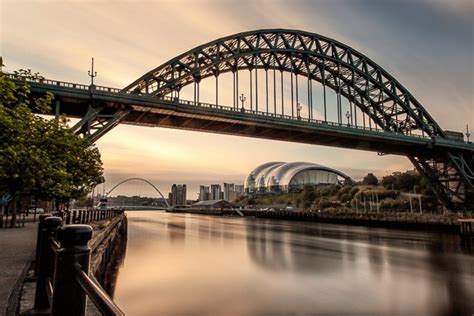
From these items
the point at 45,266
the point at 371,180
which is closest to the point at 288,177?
the point at 371,180

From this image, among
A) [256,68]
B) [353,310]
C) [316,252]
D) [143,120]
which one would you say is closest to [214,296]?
[353,310]

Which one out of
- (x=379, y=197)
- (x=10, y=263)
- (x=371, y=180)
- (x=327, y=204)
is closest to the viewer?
(x=10, y=263)

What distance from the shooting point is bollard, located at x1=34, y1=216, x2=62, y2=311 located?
12.2 feet

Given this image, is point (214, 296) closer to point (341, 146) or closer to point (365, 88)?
point (341, 146)

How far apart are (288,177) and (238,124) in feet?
298

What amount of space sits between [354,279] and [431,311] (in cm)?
481

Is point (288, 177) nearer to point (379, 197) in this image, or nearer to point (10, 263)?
point (379, 197)

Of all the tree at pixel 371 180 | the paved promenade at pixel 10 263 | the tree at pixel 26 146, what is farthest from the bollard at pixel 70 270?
the tree at pixel 371 180

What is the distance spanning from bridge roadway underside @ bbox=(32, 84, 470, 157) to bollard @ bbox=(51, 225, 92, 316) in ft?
90.7

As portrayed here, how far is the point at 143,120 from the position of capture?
121 ft

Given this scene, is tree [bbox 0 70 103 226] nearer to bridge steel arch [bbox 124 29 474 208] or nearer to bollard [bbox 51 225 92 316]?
Answer: bollard [bbox 51 225 92 316]

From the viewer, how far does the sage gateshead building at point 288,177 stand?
12862 cm

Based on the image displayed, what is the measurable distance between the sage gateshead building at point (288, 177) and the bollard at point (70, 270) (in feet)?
408

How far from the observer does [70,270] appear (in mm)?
2057
